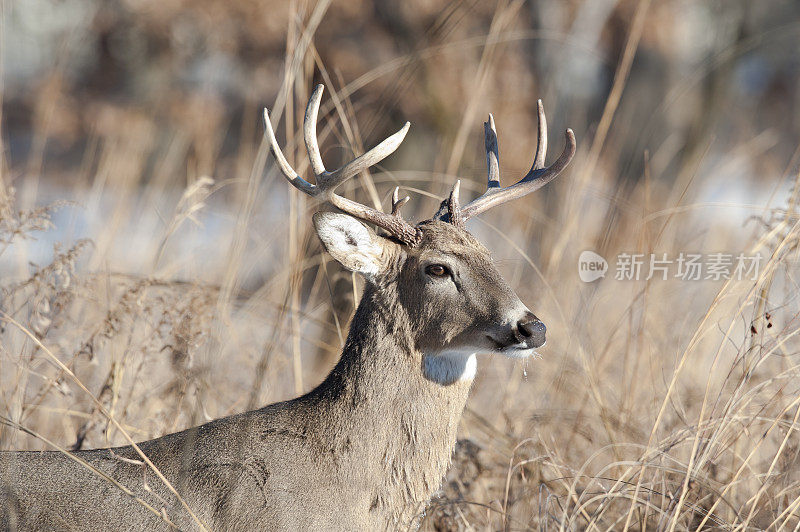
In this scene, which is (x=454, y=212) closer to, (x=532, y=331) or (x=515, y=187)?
(x=515, y=187)

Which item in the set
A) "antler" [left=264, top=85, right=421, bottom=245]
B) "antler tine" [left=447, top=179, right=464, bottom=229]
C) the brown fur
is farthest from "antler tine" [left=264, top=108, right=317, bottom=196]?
"antler tine" [left=447, top=179, right=464, bottom=229]

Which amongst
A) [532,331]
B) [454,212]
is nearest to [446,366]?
[532,331]

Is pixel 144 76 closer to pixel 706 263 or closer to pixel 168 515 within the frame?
pixel 706 263

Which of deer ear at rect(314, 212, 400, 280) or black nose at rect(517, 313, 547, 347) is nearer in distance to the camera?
black nose at rect(517, 313, 547, 347)

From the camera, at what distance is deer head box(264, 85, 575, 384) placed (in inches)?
120

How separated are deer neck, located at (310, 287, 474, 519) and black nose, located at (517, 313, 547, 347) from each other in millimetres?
294

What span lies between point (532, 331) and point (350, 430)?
721 mm

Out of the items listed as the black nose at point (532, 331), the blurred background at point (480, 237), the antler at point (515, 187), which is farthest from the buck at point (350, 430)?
the blurred background at point (480, 237)

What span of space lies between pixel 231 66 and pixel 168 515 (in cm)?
1384

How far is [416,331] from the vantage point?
10.4 feet

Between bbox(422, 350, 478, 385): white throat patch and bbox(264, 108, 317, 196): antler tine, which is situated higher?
bbox(264, 108, 317, 196): antler tine

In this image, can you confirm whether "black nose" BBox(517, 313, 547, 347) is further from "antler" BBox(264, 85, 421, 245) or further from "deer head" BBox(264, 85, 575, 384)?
"antler" BBox(264, 85, 421, 245)

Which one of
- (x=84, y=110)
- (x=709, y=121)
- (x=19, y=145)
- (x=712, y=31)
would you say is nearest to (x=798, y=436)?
(x=709, y=121)

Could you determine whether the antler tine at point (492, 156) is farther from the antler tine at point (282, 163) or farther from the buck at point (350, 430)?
the antler tine at point (282, 163)
